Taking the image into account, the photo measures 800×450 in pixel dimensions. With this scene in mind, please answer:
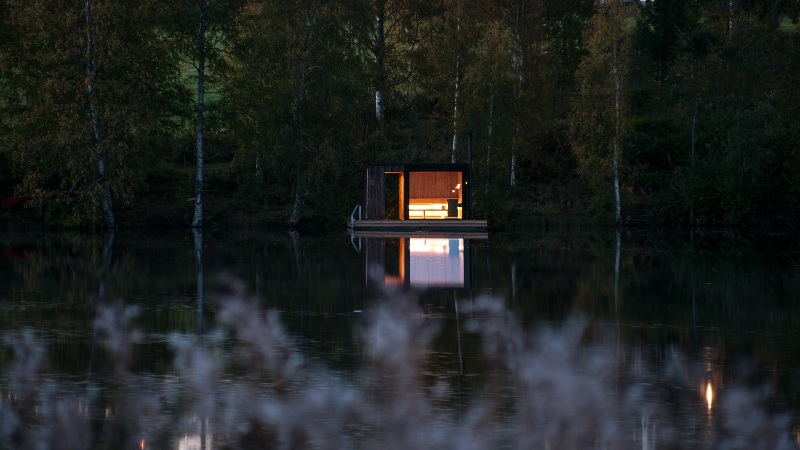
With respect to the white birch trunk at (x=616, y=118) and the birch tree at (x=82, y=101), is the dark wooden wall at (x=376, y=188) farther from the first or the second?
the white birch trunk at (x=616, y=118)

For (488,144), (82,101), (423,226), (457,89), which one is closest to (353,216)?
(423,226)

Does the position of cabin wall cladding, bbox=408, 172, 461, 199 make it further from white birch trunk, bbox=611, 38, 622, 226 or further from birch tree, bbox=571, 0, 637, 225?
white birch trunk, bbox=611, 38, 622, 226

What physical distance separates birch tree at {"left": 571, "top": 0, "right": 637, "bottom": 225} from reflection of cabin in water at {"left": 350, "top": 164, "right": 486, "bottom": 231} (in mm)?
7102

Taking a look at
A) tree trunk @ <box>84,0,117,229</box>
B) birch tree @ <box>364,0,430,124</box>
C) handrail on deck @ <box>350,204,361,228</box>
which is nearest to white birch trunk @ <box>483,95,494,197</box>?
handrail on deck @ <box>350,204,361,228</box>

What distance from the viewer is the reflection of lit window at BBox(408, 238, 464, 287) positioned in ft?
74.0

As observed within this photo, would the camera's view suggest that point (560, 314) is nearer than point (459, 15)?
Yes

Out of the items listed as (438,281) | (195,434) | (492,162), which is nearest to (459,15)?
(492,162)

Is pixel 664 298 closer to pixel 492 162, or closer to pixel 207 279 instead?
pixel 207 279

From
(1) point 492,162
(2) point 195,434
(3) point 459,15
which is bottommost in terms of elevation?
(2) point 195,434

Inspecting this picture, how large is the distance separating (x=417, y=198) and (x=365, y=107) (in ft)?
18.3

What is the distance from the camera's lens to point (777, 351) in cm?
1307

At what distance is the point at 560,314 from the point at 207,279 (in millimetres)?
8938

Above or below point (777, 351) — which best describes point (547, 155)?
above

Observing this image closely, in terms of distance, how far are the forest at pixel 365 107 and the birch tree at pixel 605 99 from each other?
4.5 inches
